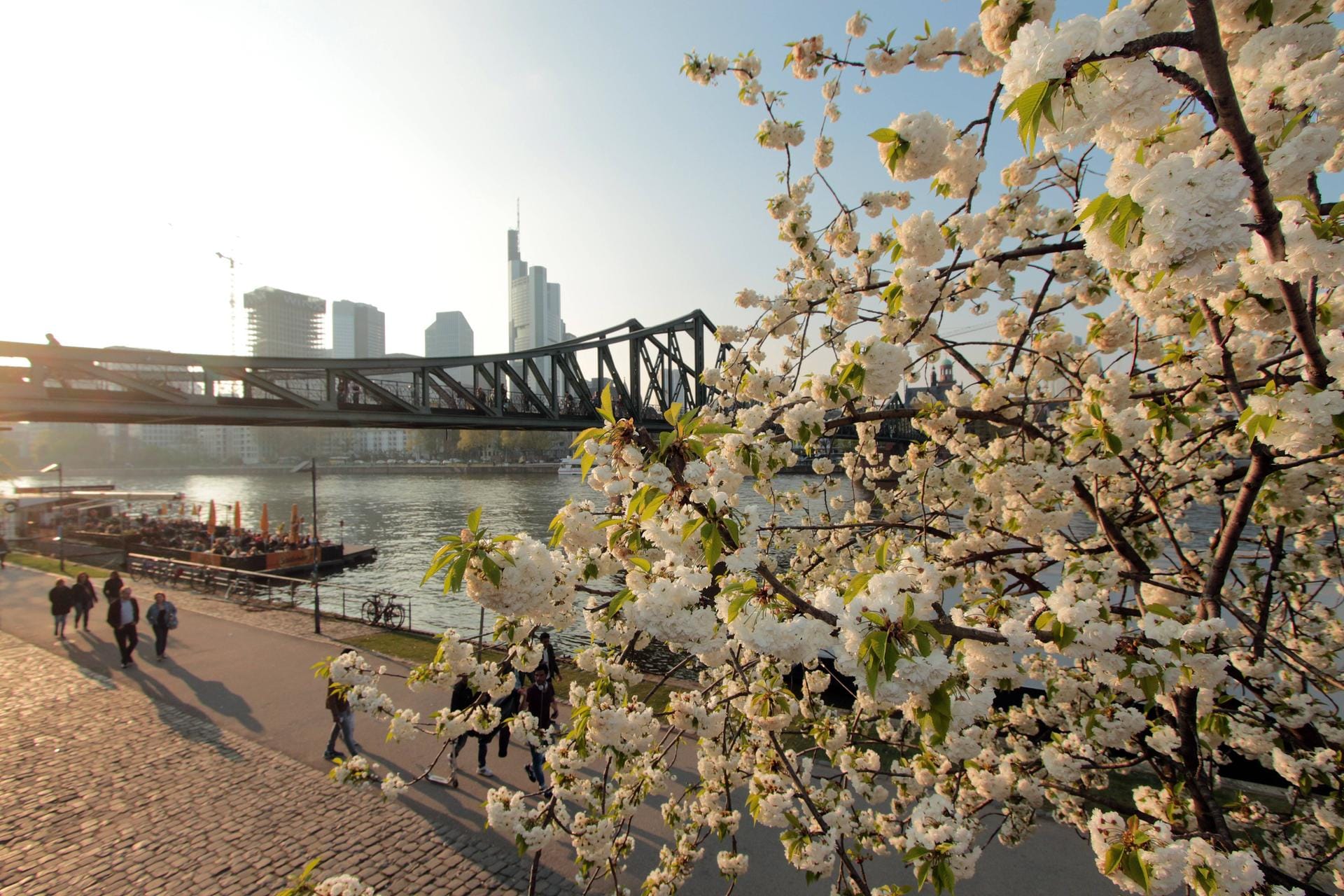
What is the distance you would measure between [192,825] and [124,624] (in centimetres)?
605

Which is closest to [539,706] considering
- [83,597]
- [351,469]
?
[83,597]

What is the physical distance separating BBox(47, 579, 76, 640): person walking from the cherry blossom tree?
1123 centimetres

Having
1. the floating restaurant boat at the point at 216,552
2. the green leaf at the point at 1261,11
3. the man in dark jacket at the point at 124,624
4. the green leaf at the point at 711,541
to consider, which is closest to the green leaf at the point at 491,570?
the green leaf at the point at 711,541

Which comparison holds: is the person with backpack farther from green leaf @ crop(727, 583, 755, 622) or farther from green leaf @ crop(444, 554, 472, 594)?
green leaf @ crop(727, 583, 755, 622)

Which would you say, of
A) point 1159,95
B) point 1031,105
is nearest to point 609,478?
point 1031,105

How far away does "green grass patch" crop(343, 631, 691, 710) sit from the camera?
27.5 feet

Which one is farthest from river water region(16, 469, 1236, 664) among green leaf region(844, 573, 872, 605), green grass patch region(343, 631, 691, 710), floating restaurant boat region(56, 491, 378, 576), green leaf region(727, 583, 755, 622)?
floating restaurant boat region(56, 491, 378, 576)

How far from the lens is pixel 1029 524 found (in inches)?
149

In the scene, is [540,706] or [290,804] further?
[540,706]

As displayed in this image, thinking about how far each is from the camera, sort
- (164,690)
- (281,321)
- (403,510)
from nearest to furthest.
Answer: (164,690)
(403,510)
(281,321)

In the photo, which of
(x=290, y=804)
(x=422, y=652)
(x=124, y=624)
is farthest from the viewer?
(x=422, y=652)

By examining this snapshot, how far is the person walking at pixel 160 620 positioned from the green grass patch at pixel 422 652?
2.64 metres

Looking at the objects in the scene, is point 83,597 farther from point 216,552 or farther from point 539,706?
point 216,552

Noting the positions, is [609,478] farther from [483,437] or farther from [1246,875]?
[483,437]
